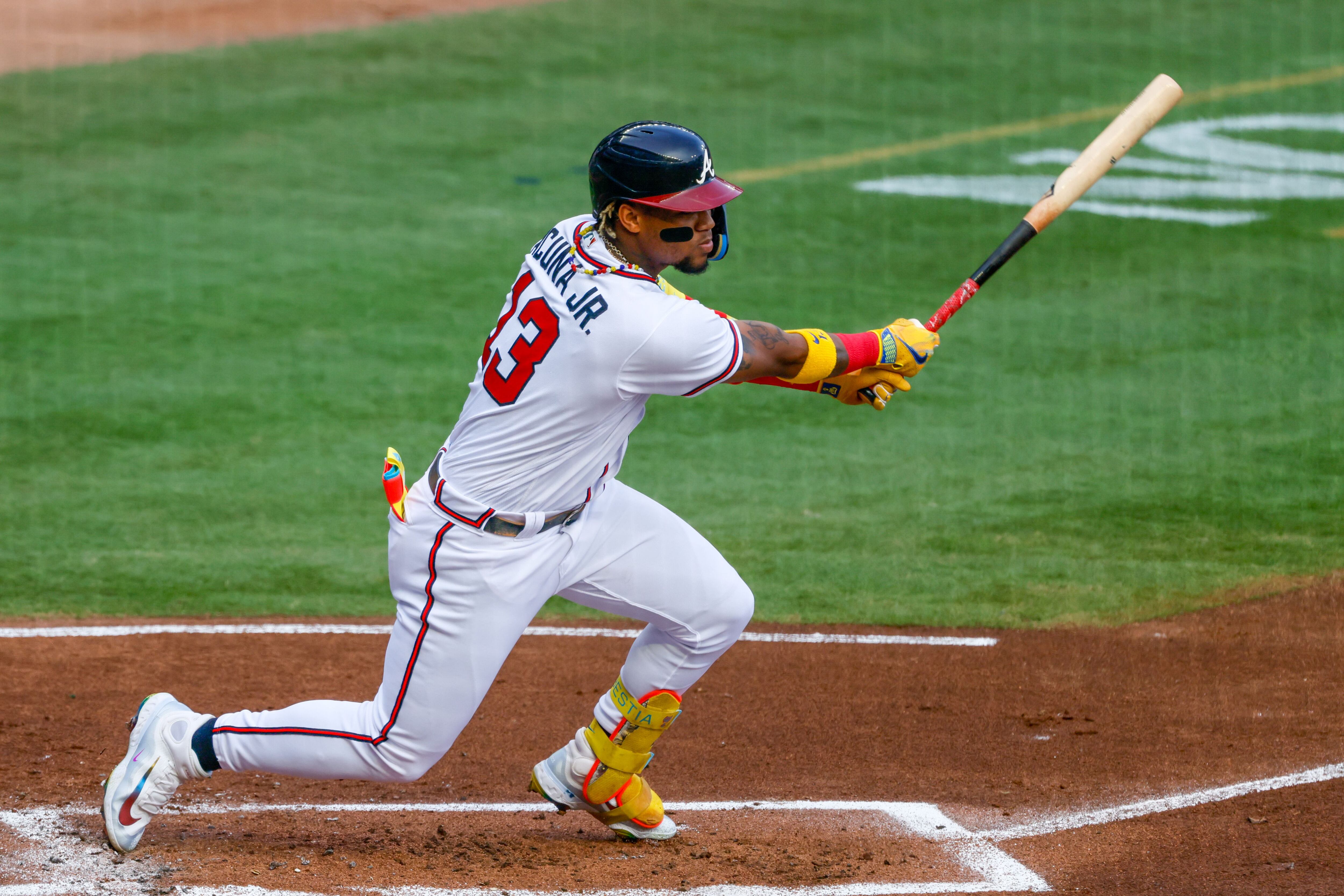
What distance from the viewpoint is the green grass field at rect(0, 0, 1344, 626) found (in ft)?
24.5

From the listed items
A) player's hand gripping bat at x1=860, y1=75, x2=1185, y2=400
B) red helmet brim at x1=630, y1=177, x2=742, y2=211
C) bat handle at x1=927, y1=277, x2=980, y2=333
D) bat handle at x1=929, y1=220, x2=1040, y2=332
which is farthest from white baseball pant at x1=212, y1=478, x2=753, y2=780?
player's hand gripping bat at x1=860, y1=75, x2=1185, y2=400

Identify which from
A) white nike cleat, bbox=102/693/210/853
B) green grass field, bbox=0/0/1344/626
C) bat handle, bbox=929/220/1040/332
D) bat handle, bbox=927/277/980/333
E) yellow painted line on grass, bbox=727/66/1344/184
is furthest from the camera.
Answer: yellow painted line on grass, bbox=727/66/1344/184

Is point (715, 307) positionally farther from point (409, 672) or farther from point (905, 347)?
point (409, 672)

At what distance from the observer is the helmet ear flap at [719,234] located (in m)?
4.34

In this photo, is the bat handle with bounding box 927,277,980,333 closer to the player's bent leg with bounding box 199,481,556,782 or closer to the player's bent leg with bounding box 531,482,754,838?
the player's bent leg with bounding box 531,482,754,838

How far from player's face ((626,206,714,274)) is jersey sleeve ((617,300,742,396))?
0.66 ft

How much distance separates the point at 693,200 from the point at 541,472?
803mm

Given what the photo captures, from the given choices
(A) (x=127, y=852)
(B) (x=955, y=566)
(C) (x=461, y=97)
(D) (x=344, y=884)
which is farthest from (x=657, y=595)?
(C) (x=461, y=97)

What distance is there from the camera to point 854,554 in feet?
24.7

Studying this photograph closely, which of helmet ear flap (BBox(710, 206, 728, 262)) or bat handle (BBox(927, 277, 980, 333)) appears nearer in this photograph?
helmet ear flap (BBox(710, 206, 728, 262))

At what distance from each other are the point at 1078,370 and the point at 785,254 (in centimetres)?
297

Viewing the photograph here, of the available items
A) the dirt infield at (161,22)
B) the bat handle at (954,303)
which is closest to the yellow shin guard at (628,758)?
the bat handle at (954,303)

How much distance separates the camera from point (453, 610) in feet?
13.4

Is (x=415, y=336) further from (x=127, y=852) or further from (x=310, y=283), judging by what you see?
(x=127, y=852)
